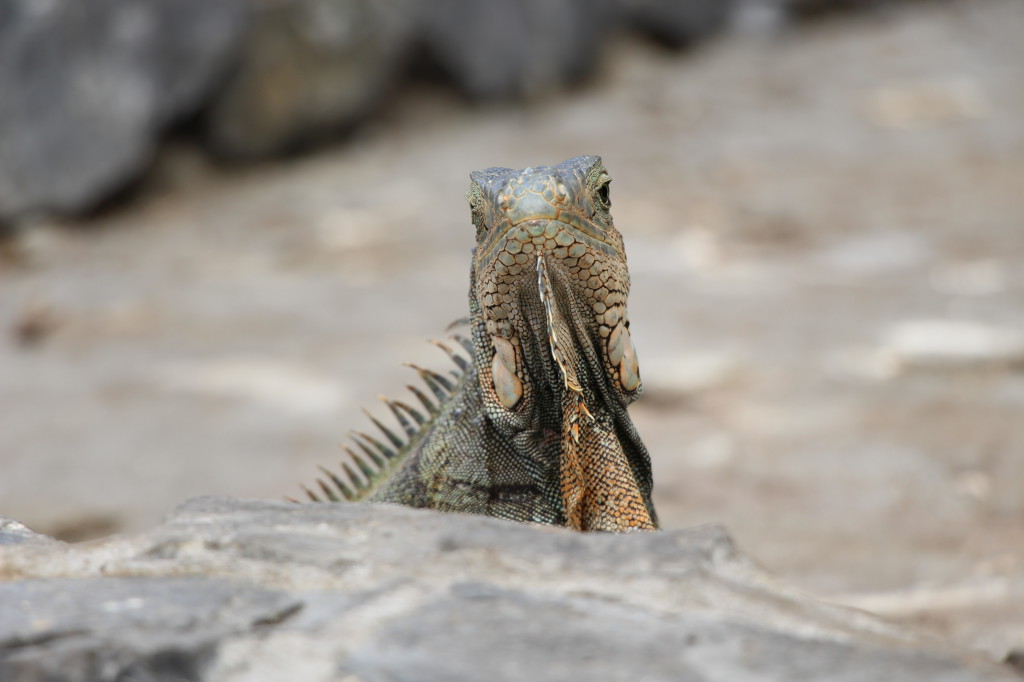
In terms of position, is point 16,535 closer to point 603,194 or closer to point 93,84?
point 603,194

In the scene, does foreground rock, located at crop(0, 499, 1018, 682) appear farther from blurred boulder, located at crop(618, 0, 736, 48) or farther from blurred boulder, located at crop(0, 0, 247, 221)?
blurred boulder, located at crop(618, 0, 736, 48)

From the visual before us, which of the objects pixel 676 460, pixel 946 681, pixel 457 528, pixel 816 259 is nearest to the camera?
pixel 946 681

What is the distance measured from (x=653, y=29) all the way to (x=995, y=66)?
3.86 metres

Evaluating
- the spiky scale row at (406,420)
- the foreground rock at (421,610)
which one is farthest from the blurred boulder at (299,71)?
the foreground rock at (421,610)

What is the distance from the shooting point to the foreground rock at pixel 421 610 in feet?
5.49

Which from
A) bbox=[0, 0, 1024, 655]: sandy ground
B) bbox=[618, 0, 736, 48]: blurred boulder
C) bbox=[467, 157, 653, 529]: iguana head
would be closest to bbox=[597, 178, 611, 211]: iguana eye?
bbox=[467, 157, 653, 529]: iguana head

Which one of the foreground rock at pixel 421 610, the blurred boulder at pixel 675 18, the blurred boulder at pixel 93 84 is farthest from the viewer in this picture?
the blurred boulder at pixel 675 18

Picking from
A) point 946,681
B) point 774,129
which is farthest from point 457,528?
point 774,129

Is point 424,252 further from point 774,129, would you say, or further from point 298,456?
point 774,129

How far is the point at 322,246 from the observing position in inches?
341

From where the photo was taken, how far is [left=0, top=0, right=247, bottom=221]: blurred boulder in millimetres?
8906

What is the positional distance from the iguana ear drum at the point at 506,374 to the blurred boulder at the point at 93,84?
24.9 feet

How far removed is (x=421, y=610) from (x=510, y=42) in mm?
9788

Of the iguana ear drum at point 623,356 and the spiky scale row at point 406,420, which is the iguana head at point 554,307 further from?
the spiky scale row at point 406,420
